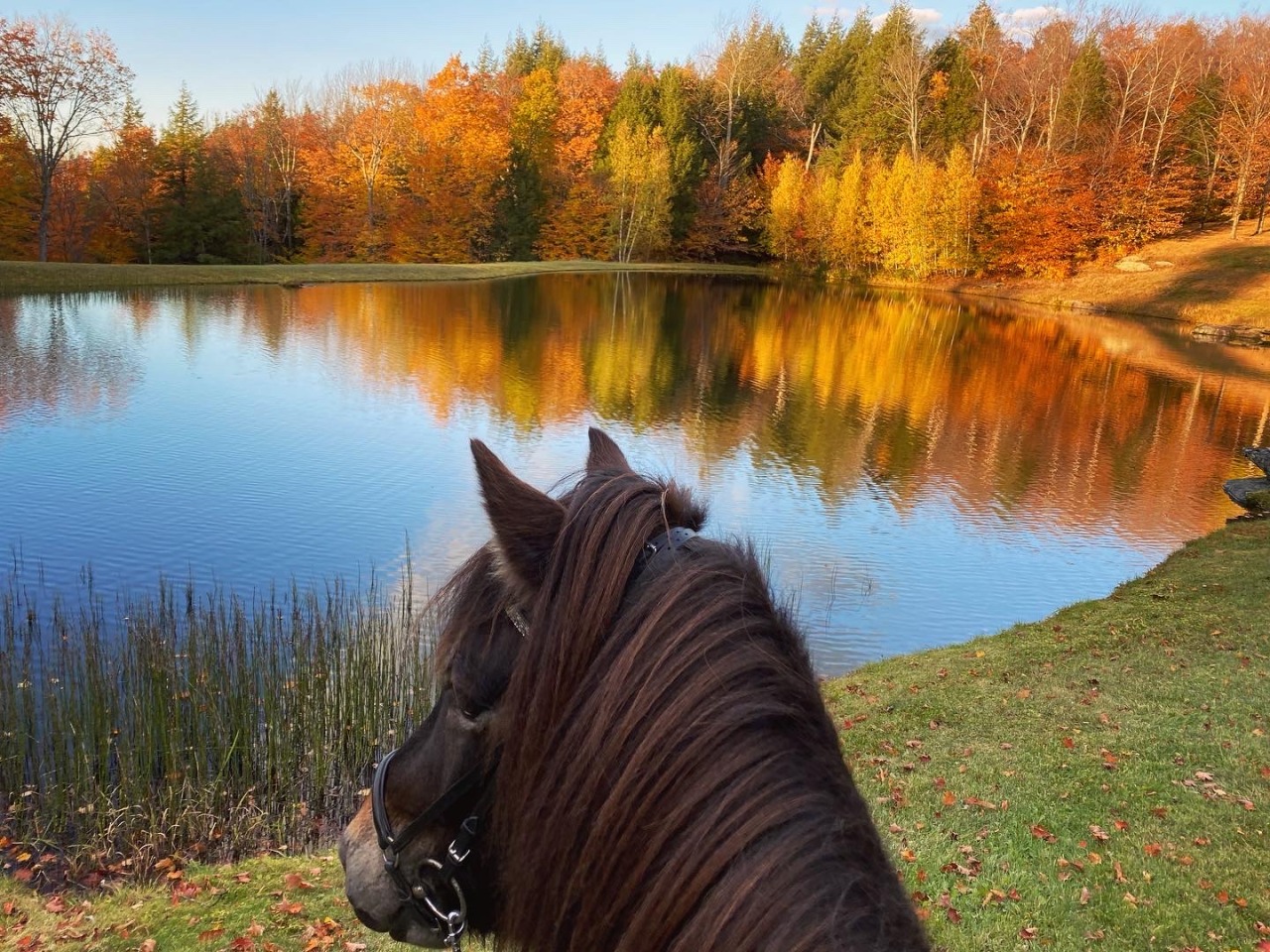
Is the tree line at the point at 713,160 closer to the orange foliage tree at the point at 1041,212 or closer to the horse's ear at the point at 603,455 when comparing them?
the orange foliage tree at the point at 1041,212

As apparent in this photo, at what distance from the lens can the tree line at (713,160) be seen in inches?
1467

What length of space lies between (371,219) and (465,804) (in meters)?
48.8

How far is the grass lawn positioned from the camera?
4020 millimetres

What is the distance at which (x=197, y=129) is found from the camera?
41344 millimetres

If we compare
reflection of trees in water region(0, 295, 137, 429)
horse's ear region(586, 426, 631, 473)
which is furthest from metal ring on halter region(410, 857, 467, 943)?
reflection of trees in water region(0, 295, 137, 429)

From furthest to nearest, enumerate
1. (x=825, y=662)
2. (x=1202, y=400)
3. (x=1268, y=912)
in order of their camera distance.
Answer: (x=1202, y=400)
(x=825, y=662)
(x=1268, y=912)

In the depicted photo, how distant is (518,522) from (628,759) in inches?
14.0

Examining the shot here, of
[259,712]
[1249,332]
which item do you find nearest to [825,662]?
[259,712]

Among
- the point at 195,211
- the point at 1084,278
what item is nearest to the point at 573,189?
the point at 195,211

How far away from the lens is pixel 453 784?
1329 millimetres

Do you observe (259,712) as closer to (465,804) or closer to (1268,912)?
(465,804)

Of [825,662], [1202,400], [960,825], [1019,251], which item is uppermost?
[1019,251]

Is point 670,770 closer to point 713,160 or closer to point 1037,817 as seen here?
point 1037,817

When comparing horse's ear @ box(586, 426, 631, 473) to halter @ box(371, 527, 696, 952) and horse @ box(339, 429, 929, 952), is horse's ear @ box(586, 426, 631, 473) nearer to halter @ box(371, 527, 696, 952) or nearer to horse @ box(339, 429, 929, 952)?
horse @ box(339, 429, 929, 952)
